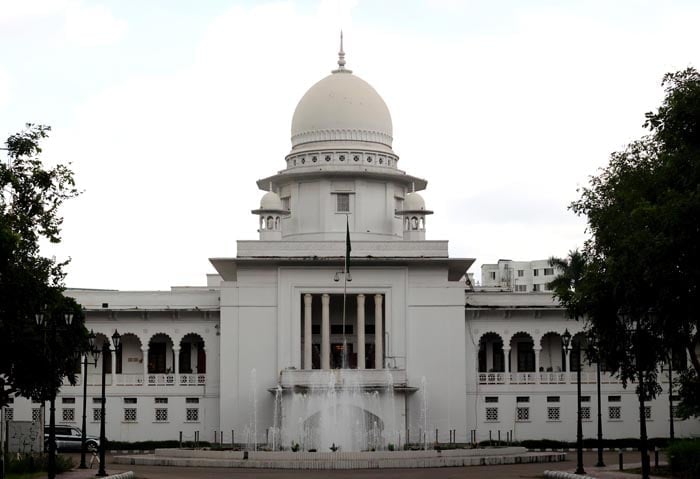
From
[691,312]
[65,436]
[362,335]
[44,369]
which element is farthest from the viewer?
[362,335]

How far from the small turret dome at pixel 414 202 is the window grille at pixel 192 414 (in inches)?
600

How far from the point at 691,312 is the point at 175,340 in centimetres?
3759

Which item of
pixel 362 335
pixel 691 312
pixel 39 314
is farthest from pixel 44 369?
pixel 362 335

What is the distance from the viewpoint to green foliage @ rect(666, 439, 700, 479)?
36.4 m

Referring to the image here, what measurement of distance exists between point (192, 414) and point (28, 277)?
1099 inches

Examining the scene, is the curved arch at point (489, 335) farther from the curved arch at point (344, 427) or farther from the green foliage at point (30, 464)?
the green foliage at point (30, 464)

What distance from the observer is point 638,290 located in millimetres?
35906

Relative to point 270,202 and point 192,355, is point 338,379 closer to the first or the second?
point 270,202

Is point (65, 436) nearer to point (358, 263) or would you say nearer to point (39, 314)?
point (358, 263)

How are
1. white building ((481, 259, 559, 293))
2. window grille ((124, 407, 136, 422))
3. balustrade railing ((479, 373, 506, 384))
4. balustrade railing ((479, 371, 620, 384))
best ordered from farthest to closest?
white building ((481, 259, 559, 293)), balustrade railing ((479, 373, 506, 384)), balustrade railing ((479, 371, 620, 384)), window grille ((124, 407, 136, 422))

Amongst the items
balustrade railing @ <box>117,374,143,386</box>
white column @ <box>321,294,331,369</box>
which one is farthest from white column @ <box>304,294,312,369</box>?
balustrade railing @ <box>117,374,143,386</box>

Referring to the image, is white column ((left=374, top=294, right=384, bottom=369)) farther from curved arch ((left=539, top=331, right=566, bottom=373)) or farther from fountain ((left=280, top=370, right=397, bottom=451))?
curved arch ((left=539, top=331, right=566, bottom=373))

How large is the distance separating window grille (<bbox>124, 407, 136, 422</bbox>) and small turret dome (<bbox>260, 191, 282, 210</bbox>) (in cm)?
1243

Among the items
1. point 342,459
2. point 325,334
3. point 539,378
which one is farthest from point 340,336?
point 342,459
